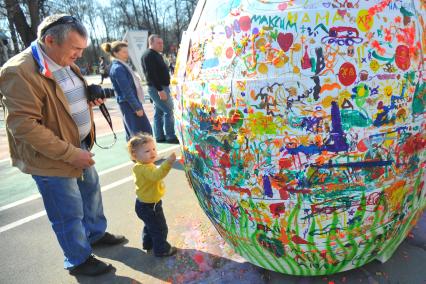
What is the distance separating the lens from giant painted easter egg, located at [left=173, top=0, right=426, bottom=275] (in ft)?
6.01

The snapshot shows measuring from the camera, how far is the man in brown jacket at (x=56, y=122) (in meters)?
2.30

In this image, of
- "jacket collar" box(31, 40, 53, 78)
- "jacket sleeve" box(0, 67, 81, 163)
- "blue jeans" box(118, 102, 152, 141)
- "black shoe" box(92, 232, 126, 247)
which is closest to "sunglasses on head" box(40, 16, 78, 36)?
"jacket collar" box(31, 40, 53, 78)

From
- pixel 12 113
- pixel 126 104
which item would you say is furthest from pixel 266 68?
pixel 126 104

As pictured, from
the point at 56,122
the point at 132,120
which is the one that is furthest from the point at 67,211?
the point at 132,120

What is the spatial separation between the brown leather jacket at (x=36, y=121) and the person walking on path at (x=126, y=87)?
2171 millimetres

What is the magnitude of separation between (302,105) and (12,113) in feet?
5.57

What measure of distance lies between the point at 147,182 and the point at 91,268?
0.80 meters

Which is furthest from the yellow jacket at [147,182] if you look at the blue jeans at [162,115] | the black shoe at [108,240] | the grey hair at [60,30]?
the blue jeans at [162,115]

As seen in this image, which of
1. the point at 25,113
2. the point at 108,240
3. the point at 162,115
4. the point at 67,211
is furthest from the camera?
the point at 162,115

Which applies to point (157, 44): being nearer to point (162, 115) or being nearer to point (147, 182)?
point (162, 115)

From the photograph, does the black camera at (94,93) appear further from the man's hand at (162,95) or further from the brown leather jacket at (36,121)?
the man's hand at (162,95)

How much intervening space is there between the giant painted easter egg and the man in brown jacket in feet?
2.75

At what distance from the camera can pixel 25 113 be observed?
A: 2297mm

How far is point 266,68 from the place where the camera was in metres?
1.90
